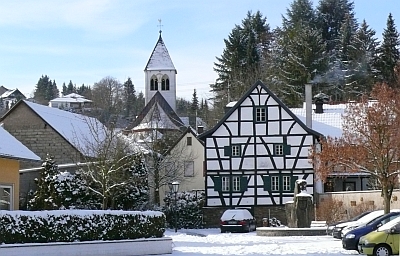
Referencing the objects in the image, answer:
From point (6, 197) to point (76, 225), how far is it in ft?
18.2

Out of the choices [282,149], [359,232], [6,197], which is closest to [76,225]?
[6,197]

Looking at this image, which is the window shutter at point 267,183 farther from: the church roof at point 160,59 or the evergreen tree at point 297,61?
the church roof at point 160,59

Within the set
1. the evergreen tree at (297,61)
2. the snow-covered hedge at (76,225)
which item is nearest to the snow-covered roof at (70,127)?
the snow-covered hedge at (76,225)

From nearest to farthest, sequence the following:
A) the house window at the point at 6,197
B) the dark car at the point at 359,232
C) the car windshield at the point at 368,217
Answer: the dark car at the point at 359,232
the house window at the point at 6,197
the car windshield at the point at 368,217

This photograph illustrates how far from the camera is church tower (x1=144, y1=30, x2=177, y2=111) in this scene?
95.1m

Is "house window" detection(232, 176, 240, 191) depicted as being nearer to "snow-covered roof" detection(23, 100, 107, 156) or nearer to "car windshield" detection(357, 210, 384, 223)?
"snow-covered roof" detection(23, 100, 107, 156)

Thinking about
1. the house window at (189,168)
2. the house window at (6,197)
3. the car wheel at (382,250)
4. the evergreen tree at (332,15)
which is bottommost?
the car wheel at (382,250)

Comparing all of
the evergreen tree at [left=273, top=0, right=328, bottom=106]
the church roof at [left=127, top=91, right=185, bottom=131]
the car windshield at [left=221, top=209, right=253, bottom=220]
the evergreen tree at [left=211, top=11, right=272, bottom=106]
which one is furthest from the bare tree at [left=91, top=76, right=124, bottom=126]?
the car windshield at [left=221, top=209, right=253, bottom=220]

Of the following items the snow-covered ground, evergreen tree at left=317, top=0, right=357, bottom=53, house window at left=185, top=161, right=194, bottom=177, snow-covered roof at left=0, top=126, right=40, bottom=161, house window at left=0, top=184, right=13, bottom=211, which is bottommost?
the snow-covered ground

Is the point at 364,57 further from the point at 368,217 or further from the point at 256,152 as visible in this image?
the point at 368,217

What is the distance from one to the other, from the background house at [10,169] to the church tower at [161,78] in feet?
219

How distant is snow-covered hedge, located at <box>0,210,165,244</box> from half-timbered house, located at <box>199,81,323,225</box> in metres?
25.4

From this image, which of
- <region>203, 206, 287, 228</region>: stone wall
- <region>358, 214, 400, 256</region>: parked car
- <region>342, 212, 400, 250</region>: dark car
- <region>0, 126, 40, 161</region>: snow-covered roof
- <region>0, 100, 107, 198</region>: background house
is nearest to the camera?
<region>358, 214, 400, 256</region>: parked car

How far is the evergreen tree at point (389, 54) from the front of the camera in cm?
7456
